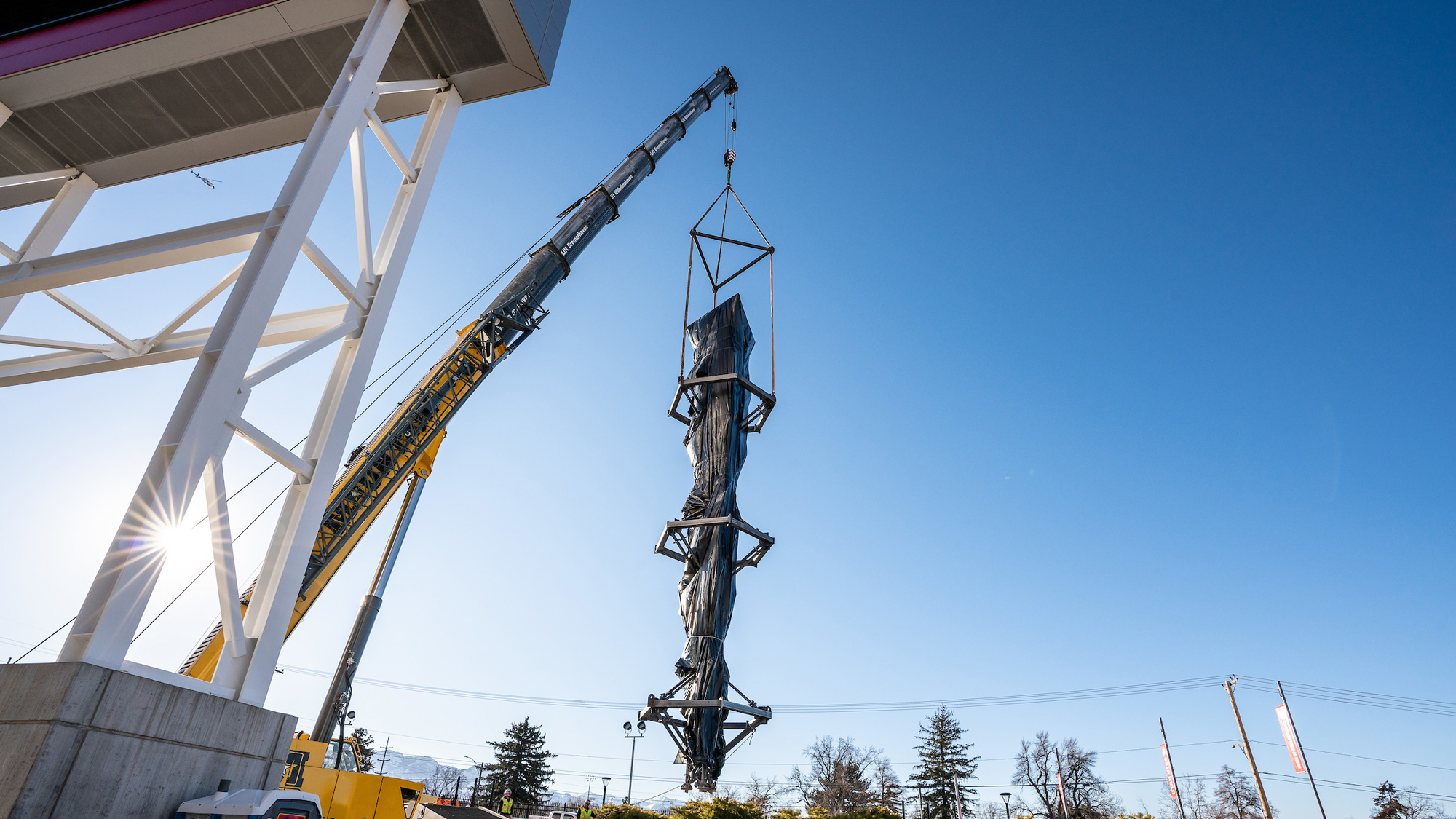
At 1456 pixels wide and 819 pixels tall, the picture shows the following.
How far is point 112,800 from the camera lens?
3408 mm

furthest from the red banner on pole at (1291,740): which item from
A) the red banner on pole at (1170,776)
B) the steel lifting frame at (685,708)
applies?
the steel lifting frame at (685,708)

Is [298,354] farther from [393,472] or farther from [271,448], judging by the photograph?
[393,472]

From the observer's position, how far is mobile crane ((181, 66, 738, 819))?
13.3 metres

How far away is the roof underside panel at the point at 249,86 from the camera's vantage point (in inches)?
248

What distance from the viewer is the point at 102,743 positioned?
3361 mm

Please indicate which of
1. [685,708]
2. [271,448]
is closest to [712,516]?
[685,708]

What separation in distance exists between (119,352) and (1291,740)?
43126 millimetres

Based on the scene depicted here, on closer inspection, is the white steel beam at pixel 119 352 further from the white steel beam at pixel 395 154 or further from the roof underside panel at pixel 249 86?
the roof underside panel at pixel 249 86

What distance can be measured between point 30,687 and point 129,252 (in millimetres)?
2979

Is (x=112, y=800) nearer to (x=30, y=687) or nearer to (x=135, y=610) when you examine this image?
(x=30, y=687)

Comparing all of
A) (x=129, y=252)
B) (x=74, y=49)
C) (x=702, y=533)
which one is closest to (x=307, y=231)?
(x=129, y=252)

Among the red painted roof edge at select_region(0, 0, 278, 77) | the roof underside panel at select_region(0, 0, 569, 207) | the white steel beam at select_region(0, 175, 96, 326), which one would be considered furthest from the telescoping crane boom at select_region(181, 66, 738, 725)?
the red painted roof edge at select_region(0, 0, 278, 77)

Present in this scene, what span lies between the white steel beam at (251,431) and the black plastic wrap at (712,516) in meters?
7.42

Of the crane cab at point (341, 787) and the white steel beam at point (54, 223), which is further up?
the white steel beam at point (54, 223)
